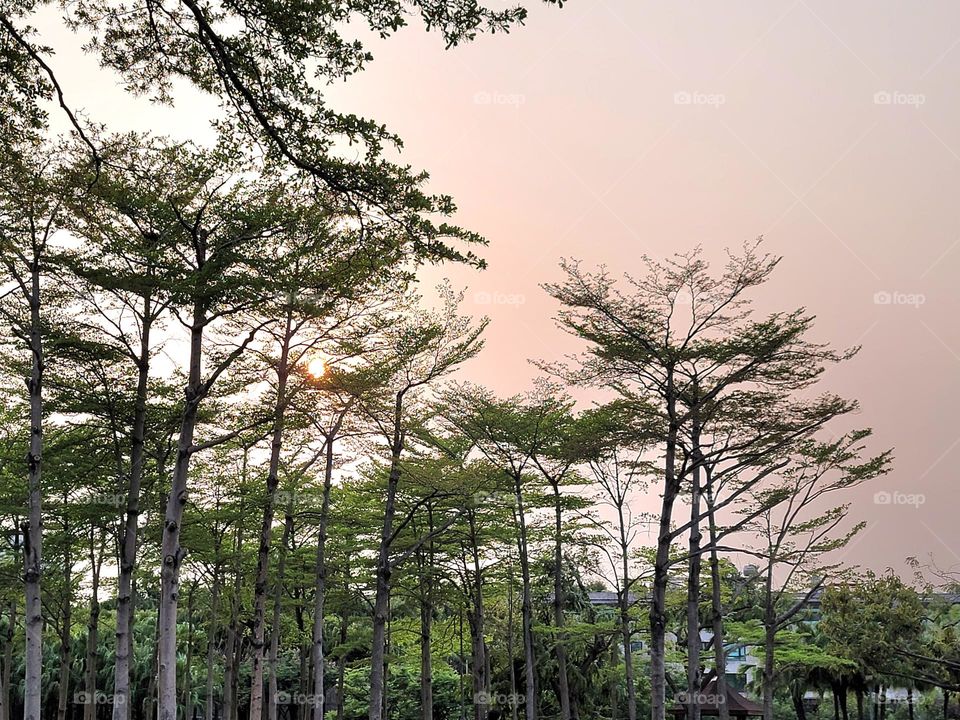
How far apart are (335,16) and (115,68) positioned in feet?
7.08

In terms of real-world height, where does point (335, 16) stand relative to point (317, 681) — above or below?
above

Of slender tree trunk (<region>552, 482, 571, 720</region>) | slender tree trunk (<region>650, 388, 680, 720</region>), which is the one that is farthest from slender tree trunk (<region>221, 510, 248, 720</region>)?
slender tree trunk (<region>650, 388, 680, 720</region>)

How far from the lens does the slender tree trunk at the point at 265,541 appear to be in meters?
16.8

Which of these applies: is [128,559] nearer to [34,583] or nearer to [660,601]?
[34,583]

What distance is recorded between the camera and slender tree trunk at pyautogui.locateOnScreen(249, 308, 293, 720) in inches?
661

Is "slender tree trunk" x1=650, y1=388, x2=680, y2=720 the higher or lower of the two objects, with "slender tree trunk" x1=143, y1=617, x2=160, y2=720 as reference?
higher

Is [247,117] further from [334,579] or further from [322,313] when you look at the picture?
[334,579]

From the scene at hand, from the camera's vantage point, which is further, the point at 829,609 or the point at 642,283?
the point at 829,609

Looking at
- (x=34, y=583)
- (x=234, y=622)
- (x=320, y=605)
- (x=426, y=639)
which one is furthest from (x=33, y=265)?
(x=426, y=639)

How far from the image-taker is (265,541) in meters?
17.7

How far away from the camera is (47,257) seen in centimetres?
1597

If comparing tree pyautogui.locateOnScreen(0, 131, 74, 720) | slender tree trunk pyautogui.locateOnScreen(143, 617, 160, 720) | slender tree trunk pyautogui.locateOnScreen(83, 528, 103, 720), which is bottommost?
slender tree trunk pyautogui.locateOnScreen(143, 617, 160, 720)

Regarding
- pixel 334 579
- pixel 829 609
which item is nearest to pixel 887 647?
pixel 829 609

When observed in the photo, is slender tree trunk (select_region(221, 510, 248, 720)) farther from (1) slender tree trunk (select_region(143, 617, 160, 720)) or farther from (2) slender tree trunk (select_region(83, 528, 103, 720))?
(2) slender tree trunk (select_region(83, 528, 103, 720))
